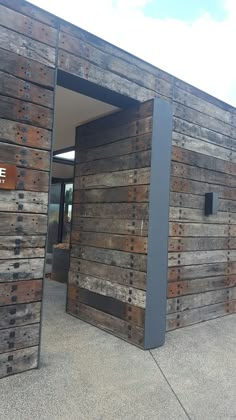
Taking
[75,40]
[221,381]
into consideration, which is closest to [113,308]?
[221,381]

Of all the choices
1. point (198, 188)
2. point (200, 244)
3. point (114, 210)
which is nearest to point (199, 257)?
point (200, 244)

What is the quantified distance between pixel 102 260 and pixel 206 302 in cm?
150

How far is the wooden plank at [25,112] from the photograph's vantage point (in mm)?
2244

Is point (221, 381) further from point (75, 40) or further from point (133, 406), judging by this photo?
point (75, 40)

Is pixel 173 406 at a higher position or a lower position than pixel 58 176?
lower

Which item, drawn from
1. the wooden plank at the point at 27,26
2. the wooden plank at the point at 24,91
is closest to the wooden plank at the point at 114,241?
the wooden plank at the point at 24,91

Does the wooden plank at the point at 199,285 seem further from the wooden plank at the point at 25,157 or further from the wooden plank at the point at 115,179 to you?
the wooden plank at the point at 25,157

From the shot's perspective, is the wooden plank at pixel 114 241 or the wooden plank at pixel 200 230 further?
the wooden plank at pixel 200 230

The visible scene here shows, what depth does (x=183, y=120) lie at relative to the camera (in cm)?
357

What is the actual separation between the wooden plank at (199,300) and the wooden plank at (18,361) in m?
1.60

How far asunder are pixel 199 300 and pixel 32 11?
346 centimetres

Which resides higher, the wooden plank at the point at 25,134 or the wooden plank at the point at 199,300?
the wooden plank at the point at 25,134

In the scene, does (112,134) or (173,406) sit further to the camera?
(112,134)

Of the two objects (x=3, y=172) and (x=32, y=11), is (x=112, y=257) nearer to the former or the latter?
(x=3, y=172)
